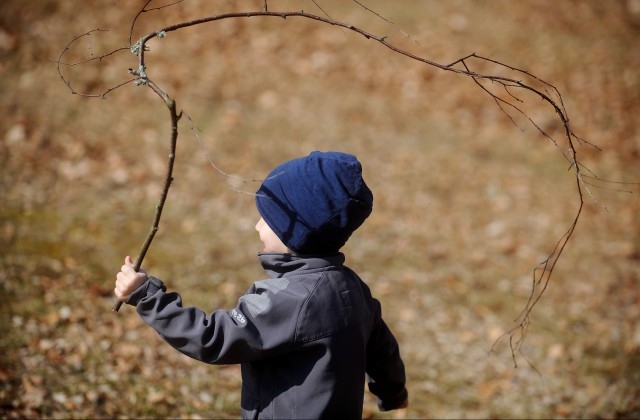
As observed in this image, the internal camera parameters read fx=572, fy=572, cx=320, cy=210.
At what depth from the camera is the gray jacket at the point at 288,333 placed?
208cm

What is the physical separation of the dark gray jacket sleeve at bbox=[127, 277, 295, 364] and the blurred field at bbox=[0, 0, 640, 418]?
3.73 feet

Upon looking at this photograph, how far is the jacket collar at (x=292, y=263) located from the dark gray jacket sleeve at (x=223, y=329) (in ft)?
0.53

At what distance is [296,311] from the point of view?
210 centimetres

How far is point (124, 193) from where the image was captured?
6711 millimetres

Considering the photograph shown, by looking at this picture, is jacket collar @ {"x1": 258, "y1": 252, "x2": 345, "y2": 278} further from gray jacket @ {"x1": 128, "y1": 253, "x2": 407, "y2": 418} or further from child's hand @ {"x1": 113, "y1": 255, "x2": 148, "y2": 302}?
child's hand @ {"x1": 113, "y1": 255, "x2": 148, "y2": 302}

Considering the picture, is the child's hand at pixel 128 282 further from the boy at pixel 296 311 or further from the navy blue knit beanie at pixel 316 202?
the navy blue knit beanie at pixel 316 202

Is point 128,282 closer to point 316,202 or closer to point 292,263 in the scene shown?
point 292,263

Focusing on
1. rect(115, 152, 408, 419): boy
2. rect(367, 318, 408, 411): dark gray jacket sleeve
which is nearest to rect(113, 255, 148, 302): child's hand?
rect(115, 152, 408, 419): boy

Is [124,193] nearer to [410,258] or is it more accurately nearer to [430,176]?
[410,258]

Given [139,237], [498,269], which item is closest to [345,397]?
[139,237]

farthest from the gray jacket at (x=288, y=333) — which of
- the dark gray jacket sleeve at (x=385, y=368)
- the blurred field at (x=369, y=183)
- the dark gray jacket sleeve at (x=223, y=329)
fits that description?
the blurred field at (x=369, y=183)

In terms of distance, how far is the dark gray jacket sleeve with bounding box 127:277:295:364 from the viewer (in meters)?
2.06

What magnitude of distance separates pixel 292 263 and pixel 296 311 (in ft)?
0.67

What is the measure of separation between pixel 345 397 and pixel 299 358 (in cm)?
25
